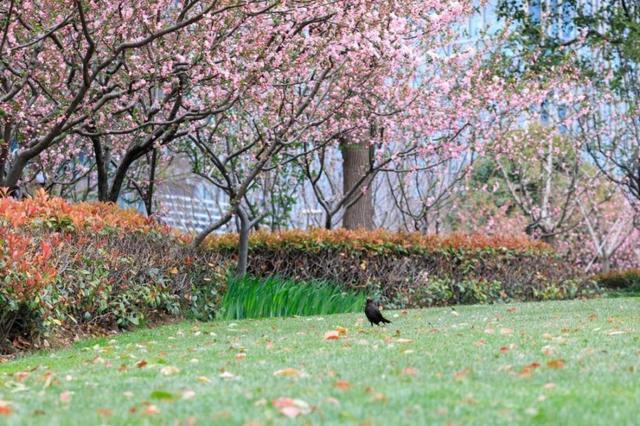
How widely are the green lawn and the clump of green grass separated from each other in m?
3.15

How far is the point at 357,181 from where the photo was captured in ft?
51.3

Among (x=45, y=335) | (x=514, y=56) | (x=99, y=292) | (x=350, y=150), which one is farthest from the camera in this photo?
(x=514, y=56)

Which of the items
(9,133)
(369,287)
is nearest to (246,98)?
(9,133)

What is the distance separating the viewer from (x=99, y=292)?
30.4ft

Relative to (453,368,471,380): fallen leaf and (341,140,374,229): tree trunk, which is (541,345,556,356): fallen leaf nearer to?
(453,368,471,380): fallen leaf

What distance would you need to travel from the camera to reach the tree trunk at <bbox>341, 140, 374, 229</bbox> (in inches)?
606

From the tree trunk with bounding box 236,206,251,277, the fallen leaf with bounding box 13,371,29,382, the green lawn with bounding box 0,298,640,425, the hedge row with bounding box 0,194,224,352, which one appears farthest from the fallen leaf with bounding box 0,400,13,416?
the tree trunk with bounding box 236,206,251,277

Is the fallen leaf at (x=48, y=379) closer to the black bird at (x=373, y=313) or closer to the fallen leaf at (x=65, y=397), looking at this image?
the fallen leaf at (x=65, y=397)

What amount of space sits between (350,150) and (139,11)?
261 inches

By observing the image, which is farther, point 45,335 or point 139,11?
point 139,11

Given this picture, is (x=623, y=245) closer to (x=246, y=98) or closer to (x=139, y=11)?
(x=246, y=98)

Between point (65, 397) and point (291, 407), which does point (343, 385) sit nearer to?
point (291, 407)

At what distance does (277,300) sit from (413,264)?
3.47m

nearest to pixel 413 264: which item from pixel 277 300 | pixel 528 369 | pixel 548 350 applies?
pixel 277 300
